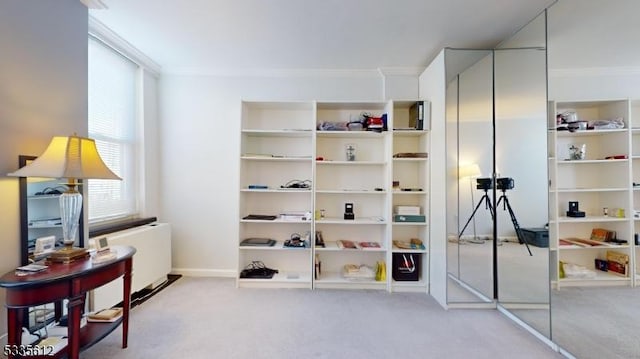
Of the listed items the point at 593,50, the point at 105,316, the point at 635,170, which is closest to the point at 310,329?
the point at 105,316

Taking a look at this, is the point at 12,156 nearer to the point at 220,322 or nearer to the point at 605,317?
the point at 220,322

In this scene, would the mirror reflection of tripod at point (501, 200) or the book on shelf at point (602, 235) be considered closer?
the book on shelf at point (602, 235)

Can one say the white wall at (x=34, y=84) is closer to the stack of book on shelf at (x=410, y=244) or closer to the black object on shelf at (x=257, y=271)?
the black object on shelf at (x=257, y=271)

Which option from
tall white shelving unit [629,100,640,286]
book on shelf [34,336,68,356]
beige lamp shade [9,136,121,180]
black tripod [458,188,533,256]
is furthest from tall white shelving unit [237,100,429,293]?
tall white shelving unit [629,100,640,286]

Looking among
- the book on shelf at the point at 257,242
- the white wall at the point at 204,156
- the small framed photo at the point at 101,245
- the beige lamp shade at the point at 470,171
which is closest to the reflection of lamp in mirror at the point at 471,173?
the beige lamp shade at the point at 470,171

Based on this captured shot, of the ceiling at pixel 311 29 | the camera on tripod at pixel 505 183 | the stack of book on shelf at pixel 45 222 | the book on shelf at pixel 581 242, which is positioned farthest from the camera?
the camera on tripod at pixel 505 183

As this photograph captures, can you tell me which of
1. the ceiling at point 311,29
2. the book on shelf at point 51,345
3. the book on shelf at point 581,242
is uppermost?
the ceiling at point 311,29

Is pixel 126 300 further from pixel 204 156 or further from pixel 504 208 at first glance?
pixel 504 208

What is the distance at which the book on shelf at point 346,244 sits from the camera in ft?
9.76

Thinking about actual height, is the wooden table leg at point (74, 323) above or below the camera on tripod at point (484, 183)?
below

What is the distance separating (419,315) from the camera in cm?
238

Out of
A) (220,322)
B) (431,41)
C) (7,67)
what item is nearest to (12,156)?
(7,67)

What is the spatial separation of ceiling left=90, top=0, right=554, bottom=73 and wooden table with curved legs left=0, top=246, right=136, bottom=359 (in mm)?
1974

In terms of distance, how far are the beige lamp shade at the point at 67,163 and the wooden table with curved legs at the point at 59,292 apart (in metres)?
0.52
